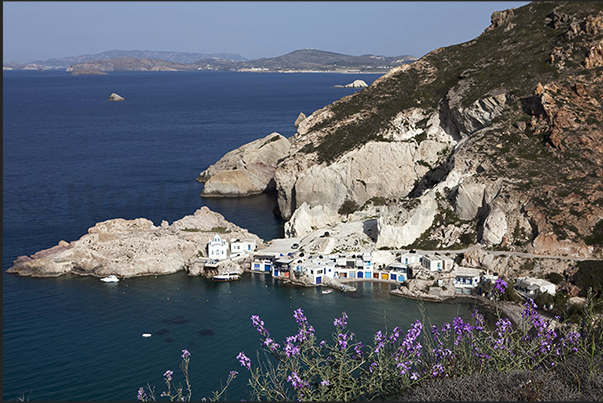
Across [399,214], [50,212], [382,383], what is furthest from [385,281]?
[50,212]

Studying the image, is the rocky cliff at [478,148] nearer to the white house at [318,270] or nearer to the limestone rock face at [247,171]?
the white house at [318,270]

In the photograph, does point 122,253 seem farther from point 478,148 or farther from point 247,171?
point 478,148

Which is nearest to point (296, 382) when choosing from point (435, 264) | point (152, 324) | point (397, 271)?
point (152, 324)

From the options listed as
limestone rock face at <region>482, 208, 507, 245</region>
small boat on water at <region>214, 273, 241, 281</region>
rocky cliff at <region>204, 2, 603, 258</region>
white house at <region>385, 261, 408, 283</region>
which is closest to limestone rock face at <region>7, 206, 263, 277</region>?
small boat on water at <region>214, 273, 241, 281</region>

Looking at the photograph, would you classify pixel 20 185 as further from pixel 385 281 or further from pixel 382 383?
pixel 382 383

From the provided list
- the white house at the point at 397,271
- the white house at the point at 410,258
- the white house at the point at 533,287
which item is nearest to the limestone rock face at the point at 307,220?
the white house at the point at 397,271
